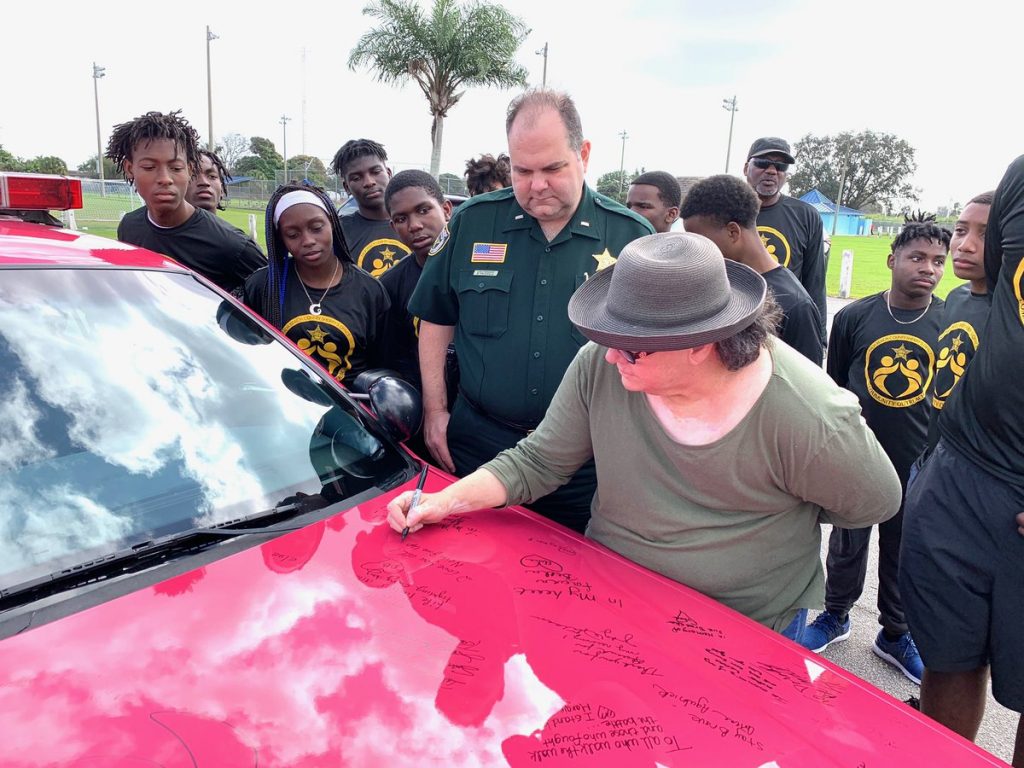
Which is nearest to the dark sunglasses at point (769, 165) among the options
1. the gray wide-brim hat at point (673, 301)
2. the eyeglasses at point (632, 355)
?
the gray wide-brim hat at point (673, 301)

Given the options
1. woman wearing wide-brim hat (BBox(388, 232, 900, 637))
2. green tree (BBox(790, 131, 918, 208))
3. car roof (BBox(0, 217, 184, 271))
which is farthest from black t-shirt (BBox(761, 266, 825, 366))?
green tree (BBox(790, 131, 918, 208))

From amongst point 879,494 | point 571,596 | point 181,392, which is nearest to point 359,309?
point 181,392

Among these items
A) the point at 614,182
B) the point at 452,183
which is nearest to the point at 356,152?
A: the point at 452,183

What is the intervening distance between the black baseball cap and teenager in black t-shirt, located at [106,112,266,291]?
3.07 meters

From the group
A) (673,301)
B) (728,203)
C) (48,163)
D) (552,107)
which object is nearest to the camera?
(673,301)

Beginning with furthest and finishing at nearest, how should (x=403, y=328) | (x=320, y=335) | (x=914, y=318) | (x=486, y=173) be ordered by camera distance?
(x=486, y=173) < (x=403, y=328) < (x=914, y=318) < (x=320, y=335)

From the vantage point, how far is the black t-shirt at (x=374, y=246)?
13.5ft

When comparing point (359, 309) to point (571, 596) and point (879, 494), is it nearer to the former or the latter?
point (571, 596)

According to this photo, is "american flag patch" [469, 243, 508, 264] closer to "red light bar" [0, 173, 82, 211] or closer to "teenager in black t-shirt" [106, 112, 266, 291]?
"red light bar" [0, 173, 82, 211]

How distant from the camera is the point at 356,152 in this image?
173 inches

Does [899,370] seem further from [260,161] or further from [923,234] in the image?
[260,161]

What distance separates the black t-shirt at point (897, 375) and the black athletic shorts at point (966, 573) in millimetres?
1030

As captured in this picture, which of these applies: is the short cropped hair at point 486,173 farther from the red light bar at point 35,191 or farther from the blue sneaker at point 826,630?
the blue sneaker at point 826,630

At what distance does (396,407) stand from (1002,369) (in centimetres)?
152
